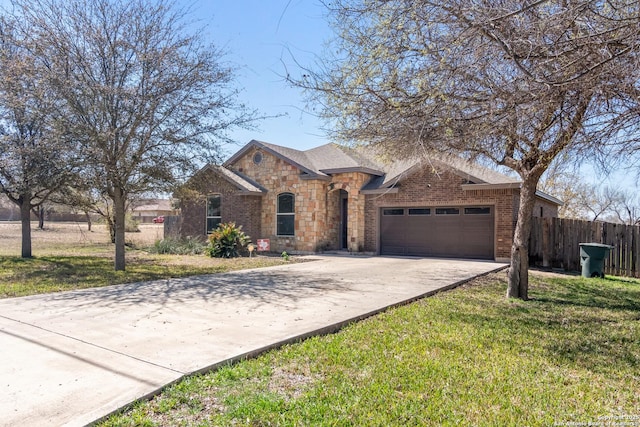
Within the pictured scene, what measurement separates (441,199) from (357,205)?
3435mm

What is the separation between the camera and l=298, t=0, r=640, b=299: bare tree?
4.56 meters

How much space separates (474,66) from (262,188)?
49.0ft

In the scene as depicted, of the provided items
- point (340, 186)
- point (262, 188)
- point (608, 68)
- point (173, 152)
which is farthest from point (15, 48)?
point (608, 68)

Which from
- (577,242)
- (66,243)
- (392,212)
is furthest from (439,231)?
(66,243)

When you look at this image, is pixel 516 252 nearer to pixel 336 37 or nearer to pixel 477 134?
pixel 477 134

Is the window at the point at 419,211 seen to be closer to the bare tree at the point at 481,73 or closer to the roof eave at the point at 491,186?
the roof eave at the point at 491,186

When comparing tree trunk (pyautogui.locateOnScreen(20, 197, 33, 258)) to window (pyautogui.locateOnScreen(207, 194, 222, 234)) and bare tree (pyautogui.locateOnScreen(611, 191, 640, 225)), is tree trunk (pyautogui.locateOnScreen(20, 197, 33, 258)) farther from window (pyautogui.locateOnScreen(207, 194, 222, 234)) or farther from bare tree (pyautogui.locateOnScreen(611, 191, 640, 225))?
bare tree (pyautogui.locateOnScreen(611, 191, 640, 225))

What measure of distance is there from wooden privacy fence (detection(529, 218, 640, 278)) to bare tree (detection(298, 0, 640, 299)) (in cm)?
729

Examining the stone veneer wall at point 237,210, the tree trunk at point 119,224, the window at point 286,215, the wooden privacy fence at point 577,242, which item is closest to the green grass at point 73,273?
the tree trunk at point 119,224

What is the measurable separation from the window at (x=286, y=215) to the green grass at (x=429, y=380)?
1250 centimetres

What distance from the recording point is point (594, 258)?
39.5 ft

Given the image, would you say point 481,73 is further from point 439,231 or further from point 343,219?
point 343,219

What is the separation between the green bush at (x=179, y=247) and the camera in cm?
1830

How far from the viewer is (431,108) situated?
5945 millimetres
